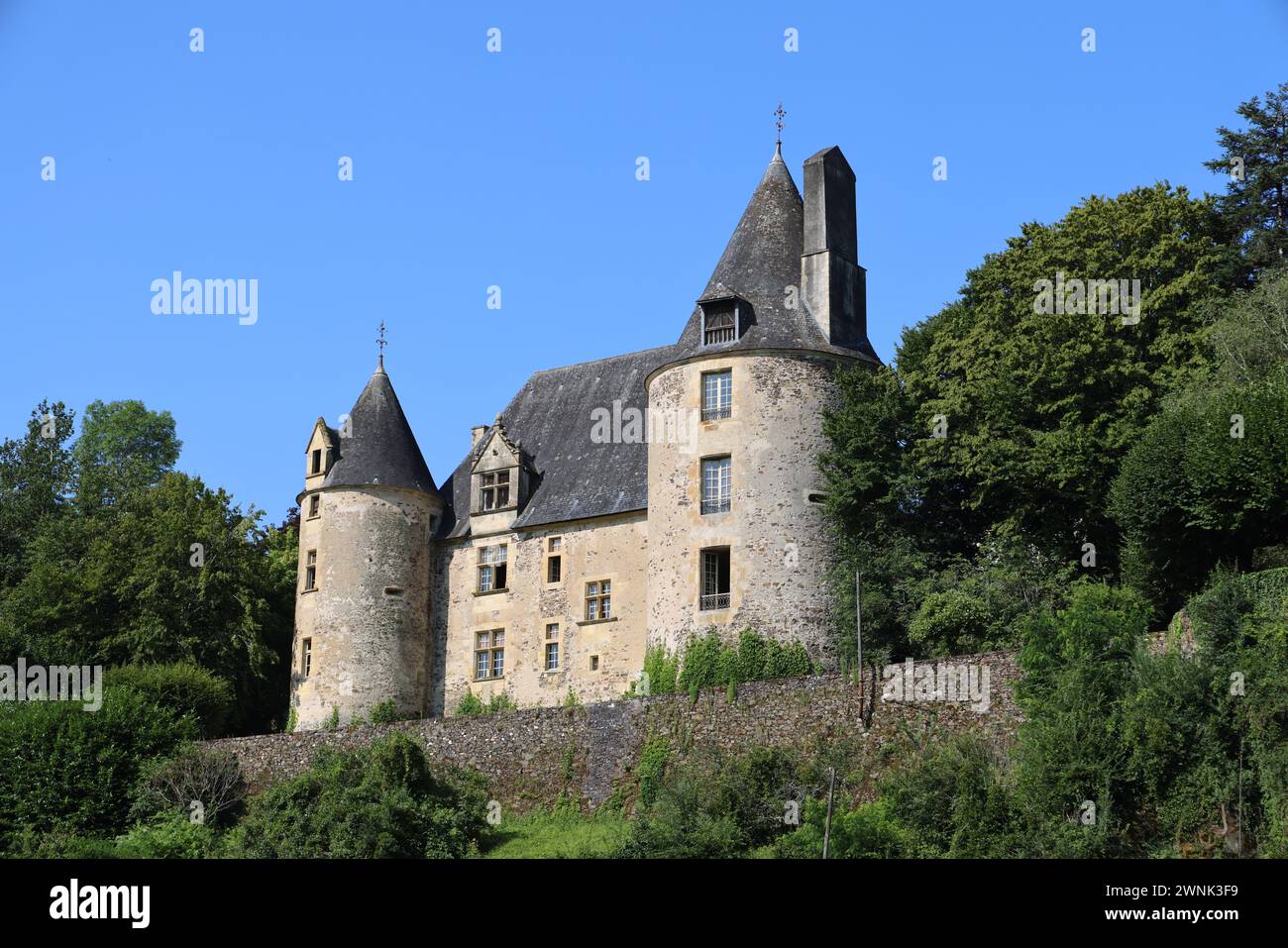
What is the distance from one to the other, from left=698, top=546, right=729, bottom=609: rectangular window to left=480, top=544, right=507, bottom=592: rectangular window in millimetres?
7809

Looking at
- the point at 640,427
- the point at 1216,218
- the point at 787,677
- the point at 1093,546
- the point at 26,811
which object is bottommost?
the point at 26,811

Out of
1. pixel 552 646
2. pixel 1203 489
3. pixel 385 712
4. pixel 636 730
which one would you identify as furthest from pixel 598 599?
pixel 1203 489

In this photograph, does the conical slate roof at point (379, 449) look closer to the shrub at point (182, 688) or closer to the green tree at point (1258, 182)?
the shrub at point (182, 688)

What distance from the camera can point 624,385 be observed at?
165ft

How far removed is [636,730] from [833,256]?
528 inches

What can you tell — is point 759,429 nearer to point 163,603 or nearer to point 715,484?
point 715,484

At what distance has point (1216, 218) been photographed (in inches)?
→ 1667

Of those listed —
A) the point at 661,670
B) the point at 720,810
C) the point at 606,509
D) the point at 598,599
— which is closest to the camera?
the point at 720,810

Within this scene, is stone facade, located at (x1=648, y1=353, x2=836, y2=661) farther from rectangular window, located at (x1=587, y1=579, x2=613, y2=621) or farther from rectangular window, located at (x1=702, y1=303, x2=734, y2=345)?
rectangular window, located at (x1=587, y1=579, x2=613, y2=621)

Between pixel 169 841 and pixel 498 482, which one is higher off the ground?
pixel 498 482

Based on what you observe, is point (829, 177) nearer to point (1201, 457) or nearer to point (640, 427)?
point (640, 427)
